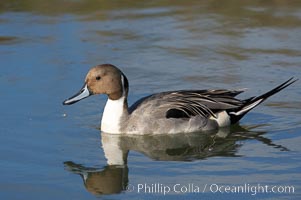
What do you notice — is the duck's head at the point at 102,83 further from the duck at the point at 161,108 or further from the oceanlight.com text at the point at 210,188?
the oceanlight.com text at the point at 210,188

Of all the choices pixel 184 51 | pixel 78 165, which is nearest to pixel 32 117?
pixel 78 165

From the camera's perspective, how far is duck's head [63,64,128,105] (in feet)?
32.0

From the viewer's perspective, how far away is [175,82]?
36.7 ft

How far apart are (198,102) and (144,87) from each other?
4.04 ft

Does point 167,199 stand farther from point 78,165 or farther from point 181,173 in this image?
point 78,165

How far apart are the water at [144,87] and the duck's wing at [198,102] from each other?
26 centimetres

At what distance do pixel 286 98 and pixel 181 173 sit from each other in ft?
8.88

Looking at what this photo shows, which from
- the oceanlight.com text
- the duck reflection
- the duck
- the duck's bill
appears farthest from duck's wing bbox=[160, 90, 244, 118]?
the oceanlight.com text

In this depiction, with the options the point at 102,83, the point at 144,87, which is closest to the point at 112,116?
the point at 102,83

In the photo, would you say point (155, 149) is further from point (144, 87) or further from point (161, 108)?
point (144, 87)

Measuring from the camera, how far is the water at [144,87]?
8.16m

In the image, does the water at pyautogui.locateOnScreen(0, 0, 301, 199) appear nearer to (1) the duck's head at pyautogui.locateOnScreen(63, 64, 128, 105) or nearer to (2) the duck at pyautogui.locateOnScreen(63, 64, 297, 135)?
(2) the duck at pyautogui.locateOnScreen(63, 64, 297, 135)

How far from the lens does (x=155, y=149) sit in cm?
924

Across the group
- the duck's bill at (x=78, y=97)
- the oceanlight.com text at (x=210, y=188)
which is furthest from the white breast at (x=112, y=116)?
the oceanlight.com text at (x=210, y=188)
